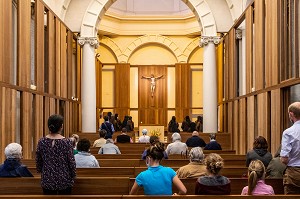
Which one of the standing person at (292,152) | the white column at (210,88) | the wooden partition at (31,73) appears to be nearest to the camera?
the standing person at (292,152)

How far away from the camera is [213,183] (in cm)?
551

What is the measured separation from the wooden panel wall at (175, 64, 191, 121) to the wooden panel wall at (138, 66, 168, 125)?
3.07 ft

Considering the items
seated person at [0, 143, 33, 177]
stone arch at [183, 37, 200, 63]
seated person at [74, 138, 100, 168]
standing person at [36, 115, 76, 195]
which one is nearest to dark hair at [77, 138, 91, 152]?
seated person at [74, 138, 100, 168]

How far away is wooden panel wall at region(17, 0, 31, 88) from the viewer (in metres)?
12.2

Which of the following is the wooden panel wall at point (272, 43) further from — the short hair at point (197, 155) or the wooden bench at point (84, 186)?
the wooden bench at point (84, 186)

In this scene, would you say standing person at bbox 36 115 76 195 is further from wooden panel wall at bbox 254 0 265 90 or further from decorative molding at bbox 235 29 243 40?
decorative molding at bbox 235 29 243 40

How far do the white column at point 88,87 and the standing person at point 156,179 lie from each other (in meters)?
14.8

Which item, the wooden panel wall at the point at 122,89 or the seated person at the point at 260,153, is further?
the wooden panel wall at the point at 122,89

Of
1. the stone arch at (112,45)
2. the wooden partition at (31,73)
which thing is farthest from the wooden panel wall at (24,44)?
the stone arch at (112,45)

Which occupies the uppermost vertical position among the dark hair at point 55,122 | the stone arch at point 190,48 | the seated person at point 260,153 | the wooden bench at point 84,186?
the stone arch at point 190,48

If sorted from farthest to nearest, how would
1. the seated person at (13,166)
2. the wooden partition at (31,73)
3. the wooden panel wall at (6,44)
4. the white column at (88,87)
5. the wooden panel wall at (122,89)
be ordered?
the wooden panel wall at (122,89) < the white column at (88,87) < the wooden partition at (31,73) < the wooden panel wall at (6,44) < the seated person at (13,166)

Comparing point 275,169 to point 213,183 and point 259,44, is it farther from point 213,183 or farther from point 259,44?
point 259,44

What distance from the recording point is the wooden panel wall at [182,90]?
28.2 meters

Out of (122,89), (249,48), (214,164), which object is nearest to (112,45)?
(122,89)
